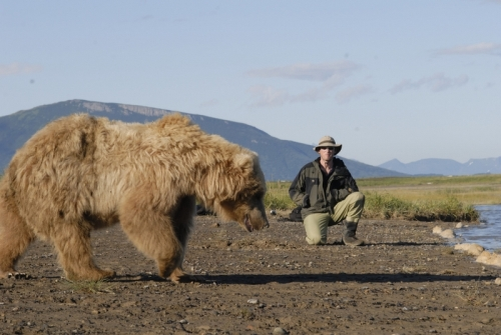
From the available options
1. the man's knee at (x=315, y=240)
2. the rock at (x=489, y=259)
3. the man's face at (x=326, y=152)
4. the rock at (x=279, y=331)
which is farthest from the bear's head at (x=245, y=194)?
the man's knee at (x=315, y=240)

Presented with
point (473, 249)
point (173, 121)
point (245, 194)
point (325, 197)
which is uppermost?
point (173, 121)

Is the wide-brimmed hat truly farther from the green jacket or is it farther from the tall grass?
the tall grass

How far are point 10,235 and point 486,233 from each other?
12.6m

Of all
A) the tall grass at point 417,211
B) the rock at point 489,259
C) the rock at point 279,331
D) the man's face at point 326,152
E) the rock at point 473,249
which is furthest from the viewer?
the tall grass at point 417,211

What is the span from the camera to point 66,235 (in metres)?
8.21

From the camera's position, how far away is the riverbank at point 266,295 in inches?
260

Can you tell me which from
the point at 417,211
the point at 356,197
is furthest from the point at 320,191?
the point at 417,211

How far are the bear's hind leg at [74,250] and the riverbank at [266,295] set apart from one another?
207mm

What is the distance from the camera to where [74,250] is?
8250mm

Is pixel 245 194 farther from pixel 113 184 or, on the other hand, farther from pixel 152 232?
pixel 113 184

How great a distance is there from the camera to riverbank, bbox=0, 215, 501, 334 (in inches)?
260

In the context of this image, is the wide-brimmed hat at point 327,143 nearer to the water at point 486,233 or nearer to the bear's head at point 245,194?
the water at point 486,233

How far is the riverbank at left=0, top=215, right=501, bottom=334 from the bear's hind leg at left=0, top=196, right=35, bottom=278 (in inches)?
9.9

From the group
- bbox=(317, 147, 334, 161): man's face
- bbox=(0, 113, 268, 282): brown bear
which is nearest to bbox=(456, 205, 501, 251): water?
bbox=(317, 147, 334, 161): man's face
